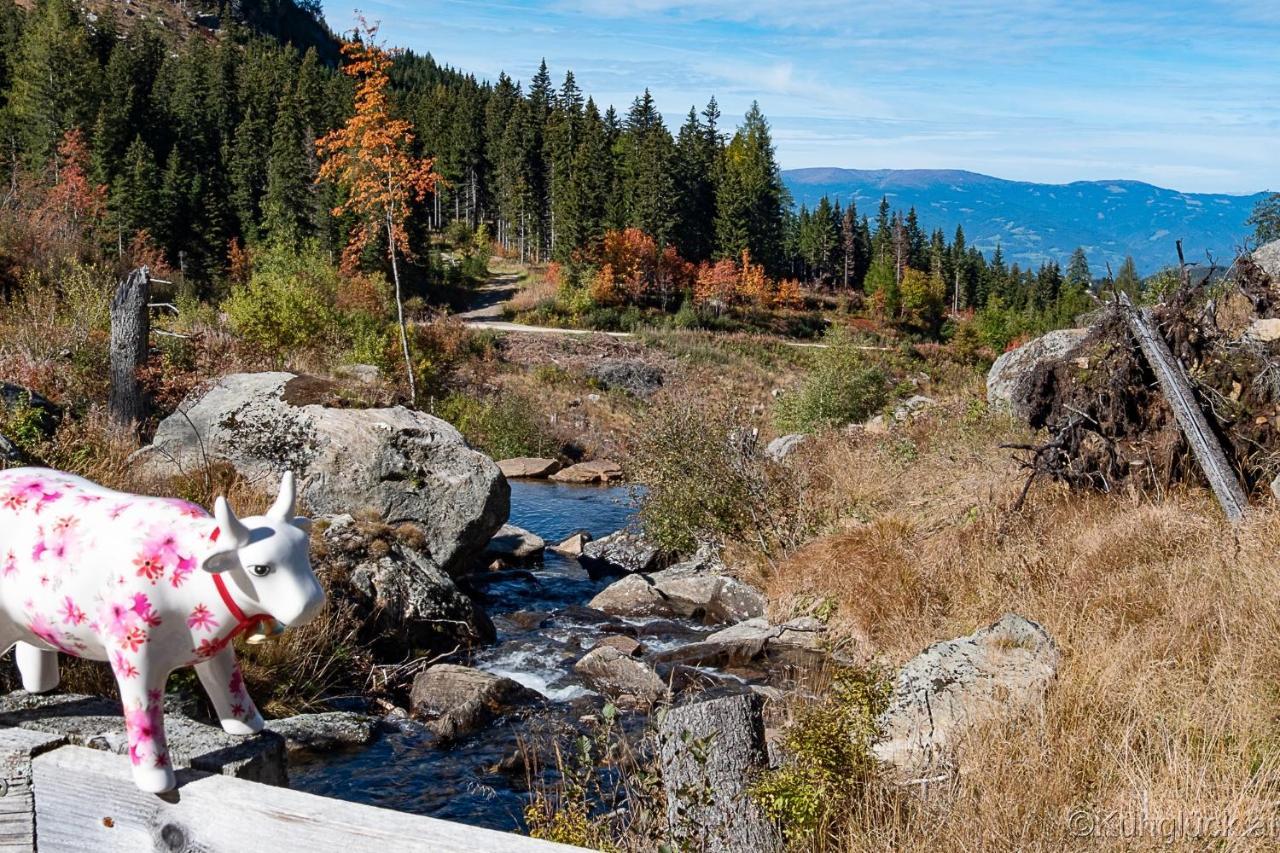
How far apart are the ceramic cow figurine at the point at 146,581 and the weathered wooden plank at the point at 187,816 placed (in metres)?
0.08

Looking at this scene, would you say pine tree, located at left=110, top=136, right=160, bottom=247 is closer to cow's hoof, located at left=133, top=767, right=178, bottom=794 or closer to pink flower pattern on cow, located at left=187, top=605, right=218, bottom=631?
pink flower pattern on cow, located at left=187, top=605, right=218, bottom=631

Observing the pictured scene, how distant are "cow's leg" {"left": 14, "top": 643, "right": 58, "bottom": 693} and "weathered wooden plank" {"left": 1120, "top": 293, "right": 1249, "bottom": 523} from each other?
7287mm

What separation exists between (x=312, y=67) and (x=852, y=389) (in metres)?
69.7

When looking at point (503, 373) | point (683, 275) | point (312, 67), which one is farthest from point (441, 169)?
point (503, 373)

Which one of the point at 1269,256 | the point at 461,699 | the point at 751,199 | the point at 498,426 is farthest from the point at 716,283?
the point at 461,699

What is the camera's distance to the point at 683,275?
6125 cm

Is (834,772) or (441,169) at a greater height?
(441,169)

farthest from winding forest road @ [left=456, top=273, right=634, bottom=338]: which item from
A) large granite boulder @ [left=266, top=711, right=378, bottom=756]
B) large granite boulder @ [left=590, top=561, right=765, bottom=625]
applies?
large granite boulder @ [left=266, top=711, right=378, bottom=756]

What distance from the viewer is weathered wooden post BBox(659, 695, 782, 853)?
330cm

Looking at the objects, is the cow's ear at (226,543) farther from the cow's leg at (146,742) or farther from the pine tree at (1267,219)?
the pine tree at (1267,219)

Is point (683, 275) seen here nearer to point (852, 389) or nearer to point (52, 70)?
point (52, 70)

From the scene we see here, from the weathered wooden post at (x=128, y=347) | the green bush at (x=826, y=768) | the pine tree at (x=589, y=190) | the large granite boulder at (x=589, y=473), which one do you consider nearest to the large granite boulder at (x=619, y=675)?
the green bush at (x=826, y=768)

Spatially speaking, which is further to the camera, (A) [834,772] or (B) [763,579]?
(B) [763,579]

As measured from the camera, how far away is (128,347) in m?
11.9
